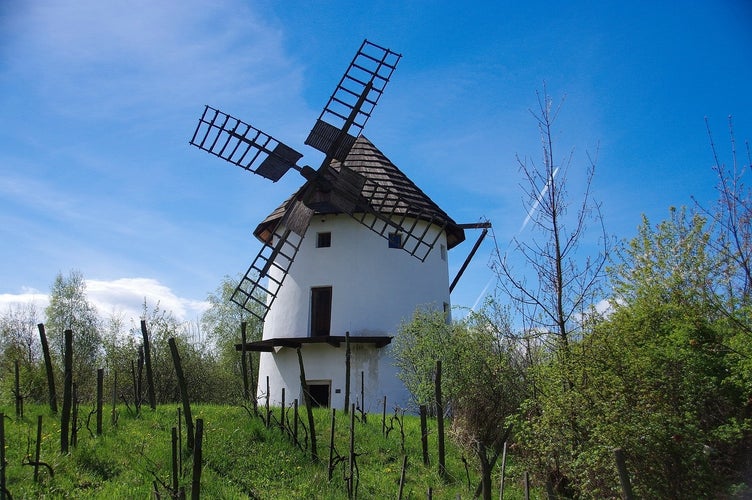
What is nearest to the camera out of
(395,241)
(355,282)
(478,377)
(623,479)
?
(623,479)

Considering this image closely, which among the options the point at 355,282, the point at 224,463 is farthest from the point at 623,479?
the point at 355,282

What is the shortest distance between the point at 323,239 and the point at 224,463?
847 cm

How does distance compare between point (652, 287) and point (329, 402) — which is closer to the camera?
point (652, 287)

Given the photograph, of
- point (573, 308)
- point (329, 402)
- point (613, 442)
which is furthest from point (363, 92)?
point (613, 442)

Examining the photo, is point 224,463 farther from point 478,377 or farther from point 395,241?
point 395,241

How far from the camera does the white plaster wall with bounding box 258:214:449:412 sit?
13961 millimetres

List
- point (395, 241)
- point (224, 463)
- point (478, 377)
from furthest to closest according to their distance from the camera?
point (395, 241) < point (478, 377) < point (224, 463)

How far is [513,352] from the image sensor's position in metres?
9.41

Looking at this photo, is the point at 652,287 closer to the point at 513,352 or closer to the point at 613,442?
the point at 613,442

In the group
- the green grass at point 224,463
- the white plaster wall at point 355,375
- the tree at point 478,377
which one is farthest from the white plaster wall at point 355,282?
the green grass at point 224,463

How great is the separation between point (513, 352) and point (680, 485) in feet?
13.6

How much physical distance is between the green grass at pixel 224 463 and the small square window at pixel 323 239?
6403 millimetres

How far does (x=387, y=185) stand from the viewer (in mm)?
14891

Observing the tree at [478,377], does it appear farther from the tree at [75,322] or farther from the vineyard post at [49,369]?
the tree at [75,322]
